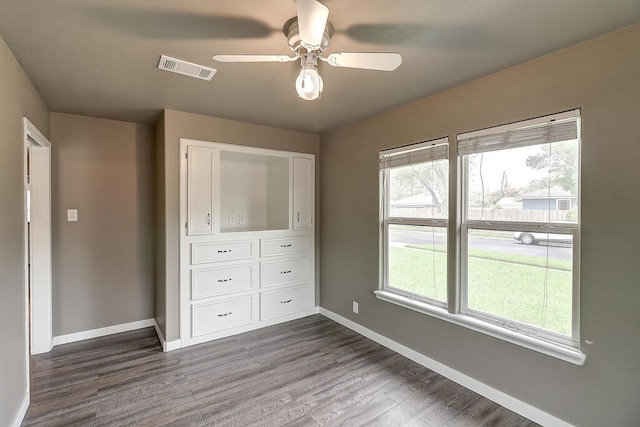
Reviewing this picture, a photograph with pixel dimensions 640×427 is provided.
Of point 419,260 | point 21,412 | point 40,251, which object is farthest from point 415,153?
point 40,251

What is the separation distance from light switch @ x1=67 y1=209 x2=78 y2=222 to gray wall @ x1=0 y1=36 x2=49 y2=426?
1.14m

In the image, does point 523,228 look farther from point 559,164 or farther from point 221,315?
Result: point 221,315

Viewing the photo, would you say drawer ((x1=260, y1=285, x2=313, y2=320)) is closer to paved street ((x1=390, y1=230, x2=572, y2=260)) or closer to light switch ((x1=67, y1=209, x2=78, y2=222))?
paved street ((x1=390, y1=230, x2=572, y2=260))

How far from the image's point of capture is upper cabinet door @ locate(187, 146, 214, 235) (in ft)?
10.1

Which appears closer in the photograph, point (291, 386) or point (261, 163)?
point (291, 386)

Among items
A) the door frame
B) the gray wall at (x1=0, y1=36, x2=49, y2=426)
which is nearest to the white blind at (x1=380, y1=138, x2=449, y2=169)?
the gray wall at (x1=0, y1=36, x2=49, y2=426)

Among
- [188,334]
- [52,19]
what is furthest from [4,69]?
[188,334]

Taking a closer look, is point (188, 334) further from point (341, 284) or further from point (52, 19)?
point (52, 19)

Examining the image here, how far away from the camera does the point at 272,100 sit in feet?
8.87

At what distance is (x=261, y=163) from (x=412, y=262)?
2424mm

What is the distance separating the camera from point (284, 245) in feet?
12.4

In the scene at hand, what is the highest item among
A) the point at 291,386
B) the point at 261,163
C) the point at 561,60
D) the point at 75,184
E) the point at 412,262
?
the point at 561,60

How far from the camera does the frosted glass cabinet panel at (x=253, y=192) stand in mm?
3883

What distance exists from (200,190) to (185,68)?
1.34 metres
